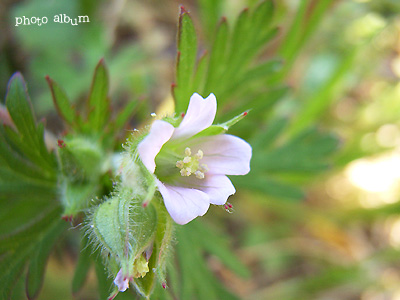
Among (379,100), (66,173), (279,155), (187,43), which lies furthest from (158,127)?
(379,100)

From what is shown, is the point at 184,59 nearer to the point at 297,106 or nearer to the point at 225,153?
the point at 225,153

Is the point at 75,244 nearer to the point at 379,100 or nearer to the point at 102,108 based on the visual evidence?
the point at 102,108

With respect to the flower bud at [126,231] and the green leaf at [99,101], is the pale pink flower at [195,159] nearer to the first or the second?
the flower bud at [126,231]

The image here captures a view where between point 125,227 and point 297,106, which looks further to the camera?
point 297,106

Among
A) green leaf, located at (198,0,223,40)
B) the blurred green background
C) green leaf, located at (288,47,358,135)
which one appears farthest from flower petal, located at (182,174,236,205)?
green leaf, located at (288,47,358,135)

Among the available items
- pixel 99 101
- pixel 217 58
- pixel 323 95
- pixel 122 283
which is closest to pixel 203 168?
pixel 122 283

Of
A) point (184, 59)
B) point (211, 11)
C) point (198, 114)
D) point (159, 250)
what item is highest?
point (211, 11)

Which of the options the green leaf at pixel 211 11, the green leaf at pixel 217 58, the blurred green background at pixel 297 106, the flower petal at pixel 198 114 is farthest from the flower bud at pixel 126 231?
the green leaf at pixel 211 11
